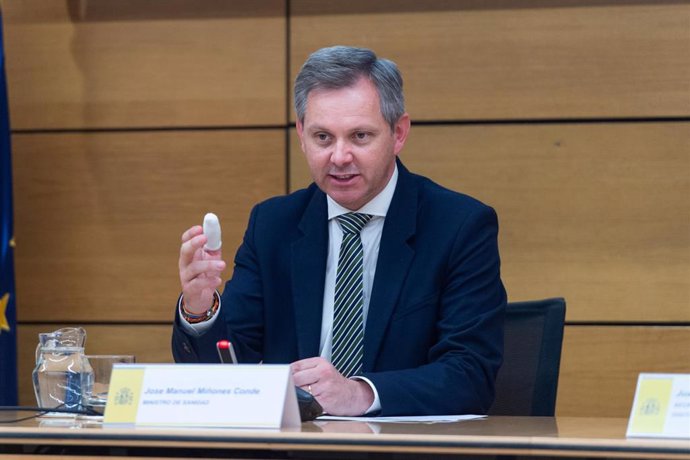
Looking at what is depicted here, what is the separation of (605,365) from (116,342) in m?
1.83

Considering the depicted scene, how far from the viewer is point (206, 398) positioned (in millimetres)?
1671

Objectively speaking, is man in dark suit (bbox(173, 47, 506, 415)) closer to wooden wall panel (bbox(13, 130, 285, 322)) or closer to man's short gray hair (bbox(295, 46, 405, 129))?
man's short gray hair (bbox(295, 46, 405, 129))

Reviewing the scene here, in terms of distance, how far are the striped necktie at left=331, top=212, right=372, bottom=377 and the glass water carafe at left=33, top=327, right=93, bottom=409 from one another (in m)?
0.60

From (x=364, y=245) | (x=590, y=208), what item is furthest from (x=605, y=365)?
(x=364, y=245)

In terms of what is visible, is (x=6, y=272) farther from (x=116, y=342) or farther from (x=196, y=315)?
(x=196, y=315)

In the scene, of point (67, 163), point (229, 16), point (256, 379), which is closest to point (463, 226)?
point (256, 379)

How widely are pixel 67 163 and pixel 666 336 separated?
2.32 metres

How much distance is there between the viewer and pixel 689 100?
12.2 ft

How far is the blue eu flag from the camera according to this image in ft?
12.3

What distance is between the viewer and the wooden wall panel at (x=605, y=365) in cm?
376

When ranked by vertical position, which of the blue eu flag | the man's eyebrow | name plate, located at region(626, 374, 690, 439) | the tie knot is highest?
the man's eyebrow

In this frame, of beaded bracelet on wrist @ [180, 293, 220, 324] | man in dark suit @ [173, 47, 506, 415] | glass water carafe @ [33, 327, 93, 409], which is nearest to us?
glass water carafe @ [33, 327, 93, 409]

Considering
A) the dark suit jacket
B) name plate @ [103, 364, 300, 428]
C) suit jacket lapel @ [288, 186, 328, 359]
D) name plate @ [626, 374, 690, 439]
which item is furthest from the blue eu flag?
name plate @ [626, 374, 690, 439]

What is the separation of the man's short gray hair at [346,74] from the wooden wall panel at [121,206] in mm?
1408
